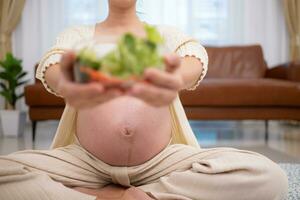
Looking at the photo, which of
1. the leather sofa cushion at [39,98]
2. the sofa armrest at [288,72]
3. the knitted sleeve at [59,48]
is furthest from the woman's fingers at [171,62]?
the sofa armrest at [288,72]

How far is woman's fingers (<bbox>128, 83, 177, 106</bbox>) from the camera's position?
26.1 inches

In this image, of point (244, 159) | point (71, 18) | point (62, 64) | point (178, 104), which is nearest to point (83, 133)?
point (178, 104)

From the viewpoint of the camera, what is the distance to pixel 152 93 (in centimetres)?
69

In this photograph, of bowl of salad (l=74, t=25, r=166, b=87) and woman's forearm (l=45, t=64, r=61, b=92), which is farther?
woman's forearm (l=45, t=64, r=61, b=92)

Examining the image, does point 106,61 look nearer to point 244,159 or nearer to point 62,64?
point 62,64

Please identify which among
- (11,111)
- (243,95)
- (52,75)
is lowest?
(11,111)

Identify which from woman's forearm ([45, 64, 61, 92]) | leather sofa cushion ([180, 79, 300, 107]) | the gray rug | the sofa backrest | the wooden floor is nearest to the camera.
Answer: woman's forearm ([45, 64, 61, 92])

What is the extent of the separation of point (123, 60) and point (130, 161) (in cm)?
71

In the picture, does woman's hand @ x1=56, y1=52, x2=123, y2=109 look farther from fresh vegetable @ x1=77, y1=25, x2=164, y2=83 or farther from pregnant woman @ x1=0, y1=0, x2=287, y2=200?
pregnant woman @ x1=0, y1=0, x2=287, y2=200

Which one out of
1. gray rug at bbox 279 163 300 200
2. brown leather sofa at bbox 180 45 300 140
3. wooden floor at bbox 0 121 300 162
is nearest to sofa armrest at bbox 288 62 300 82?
brown leather sofa at bbox 180 45 300 140

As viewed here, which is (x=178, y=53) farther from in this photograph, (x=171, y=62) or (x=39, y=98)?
(x=39, y=98)

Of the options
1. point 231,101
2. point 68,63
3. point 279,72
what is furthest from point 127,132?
point 279,72

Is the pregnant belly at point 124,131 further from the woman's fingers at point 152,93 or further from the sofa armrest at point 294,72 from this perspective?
the sofa armrest at point 294,72

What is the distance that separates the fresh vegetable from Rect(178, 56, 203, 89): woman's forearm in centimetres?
51
